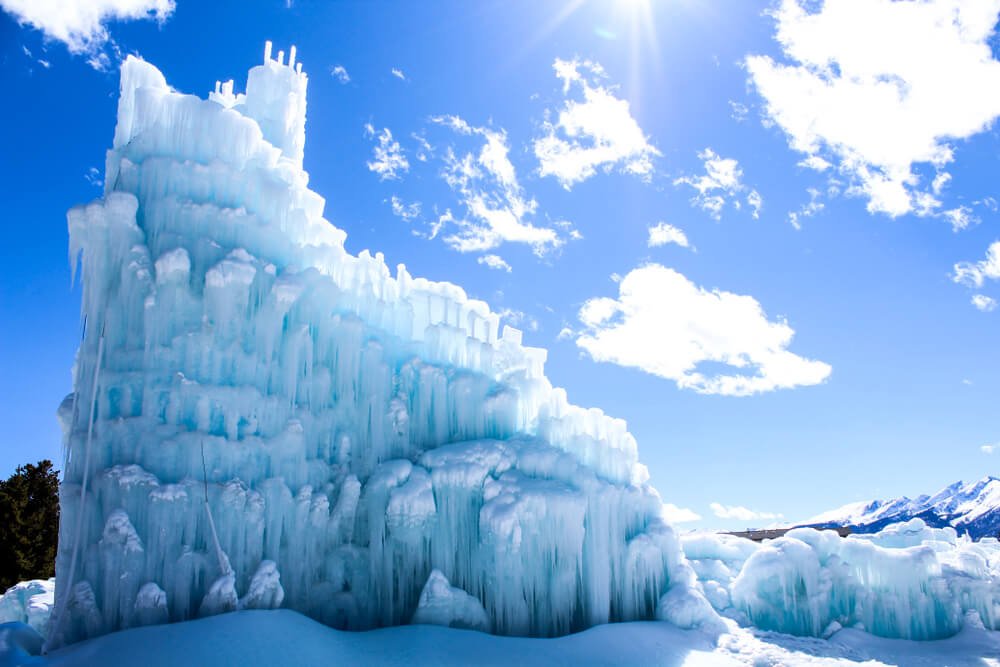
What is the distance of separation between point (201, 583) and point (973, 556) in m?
23.8

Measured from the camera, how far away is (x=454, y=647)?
57.2ft

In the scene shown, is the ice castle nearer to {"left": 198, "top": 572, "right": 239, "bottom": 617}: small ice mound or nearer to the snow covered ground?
{"left": 198, "top": 572, "right": 239, "bottom": 617}: small ice mound

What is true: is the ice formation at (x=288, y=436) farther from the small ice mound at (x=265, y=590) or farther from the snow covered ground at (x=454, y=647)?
the snow covered ground at (x=454, y=647)

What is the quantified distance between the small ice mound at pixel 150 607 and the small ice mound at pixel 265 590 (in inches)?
68.2

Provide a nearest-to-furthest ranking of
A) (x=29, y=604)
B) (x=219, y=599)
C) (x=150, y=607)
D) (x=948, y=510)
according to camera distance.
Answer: (x=150, y=607) → (x=219, y=599) → (x=29, y=604) → (x=948, y=510)

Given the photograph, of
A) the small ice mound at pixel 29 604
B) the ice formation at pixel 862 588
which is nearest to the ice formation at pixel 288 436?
the ice formation at pixel 862 588

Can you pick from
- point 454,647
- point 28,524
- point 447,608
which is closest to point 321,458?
point 447,608

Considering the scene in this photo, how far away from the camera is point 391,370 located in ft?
77.8

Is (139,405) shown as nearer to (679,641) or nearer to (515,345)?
(515,345)

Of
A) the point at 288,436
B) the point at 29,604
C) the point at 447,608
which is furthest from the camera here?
the point at 29,604

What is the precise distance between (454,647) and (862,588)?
48.0ft

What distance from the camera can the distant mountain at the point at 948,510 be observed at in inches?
3684

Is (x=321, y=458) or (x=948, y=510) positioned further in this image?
(x=948, y=510)

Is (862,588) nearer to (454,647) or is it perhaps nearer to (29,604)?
(454,647)
